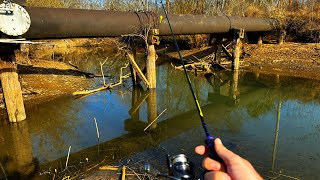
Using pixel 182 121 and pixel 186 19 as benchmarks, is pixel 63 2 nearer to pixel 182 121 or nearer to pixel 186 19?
pixel 186 19

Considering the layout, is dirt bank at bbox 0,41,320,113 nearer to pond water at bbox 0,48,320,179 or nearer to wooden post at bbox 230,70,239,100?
pond water at bbox 0,48,320,179

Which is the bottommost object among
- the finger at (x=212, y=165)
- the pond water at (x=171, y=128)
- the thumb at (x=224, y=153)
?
the pond water at (x=171, y=128)

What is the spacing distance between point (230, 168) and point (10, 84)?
6590mm

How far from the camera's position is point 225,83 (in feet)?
42.7

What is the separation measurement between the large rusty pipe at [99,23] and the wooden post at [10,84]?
29.6 inches

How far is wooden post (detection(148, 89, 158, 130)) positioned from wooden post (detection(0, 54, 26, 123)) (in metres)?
3.31

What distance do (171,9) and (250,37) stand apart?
7.18m

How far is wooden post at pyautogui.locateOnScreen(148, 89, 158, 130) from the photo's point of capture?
320 inches

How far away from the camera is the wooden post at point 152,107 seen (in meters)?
8.14

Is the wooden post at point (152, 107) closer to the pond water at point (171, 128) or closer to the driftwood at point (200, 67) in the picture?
the pond water at point (171, 128)

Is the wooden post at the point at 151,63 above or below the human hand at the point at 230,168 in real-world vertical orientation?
below

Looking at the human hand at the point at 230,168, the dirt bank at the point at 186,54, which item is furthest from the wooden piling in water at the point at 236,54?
the human hand at the point at 230,168

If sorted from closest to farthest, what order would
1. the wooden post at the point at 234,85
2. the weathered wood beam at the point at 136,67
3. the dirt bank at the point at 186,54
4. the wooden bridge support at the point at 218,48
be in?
the weathered wood beam at the point at 136,67, the dirt bank at the point at 186,54, the wooden post at the point at 234,85, the wooden bridge support at the point at 218,48

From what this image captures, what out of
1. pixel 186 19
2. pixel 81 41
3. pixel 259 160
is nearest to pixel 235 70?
pixel 186 19
